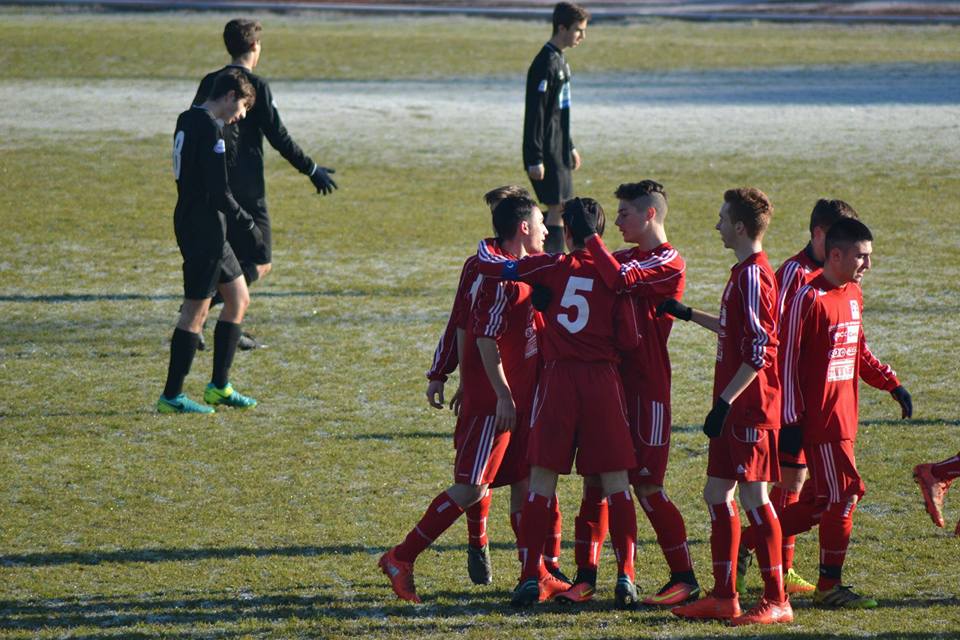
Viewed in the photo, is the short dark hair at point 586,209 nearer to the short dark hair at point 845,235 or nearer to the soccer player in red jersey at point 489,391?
the soccer player in red jersey at point 489,391

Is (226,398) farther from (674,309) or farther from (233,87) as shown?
(674,309)

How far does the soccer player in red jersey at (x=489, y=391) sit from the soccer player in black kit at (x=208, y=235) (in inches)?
111

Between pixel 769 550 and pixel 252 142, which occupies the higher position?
pixel 252 142

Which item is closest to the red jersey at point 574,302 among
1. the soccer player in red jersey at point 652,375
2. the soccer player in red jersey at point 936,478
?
the soccer player in red jersey at point 652,375

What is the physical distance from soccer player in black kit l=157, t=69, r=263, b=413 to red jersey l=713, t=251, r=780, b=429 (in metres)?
3.71

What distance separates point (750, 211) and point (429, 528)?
186cm

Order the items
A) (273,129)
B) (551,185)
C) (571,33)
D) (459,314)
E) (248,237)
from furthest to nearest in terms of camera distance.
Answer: (551,185) < (571,33) < (273,129) < (248,237) < (459,314)

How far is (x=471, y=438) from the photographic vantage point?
5.37 meters

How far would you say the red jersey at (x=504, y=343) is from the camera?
17.4ft

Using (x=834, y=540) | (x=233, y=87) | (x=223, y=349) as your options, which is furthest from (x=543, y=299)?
A: (x=223, y=349)

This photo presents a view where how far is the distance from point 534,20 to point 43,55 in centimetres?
1608

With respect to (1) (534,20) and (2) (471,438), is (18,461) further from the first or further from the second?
(1) (534,20)

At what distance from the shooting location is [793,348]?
5355 mm

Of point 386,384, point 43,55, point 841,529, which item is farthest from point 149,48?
point 841,529
